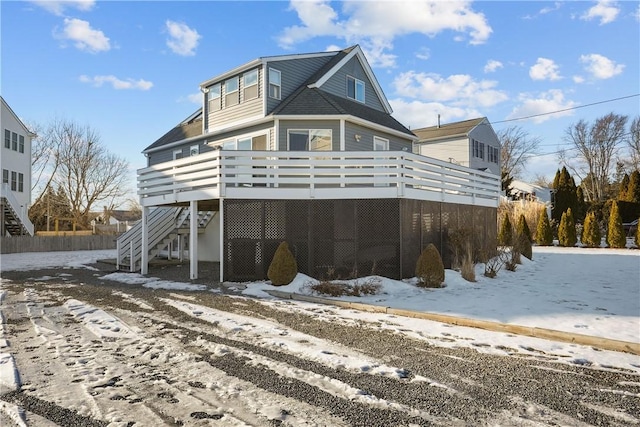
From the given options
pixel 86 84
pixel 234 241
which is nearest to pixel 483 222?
pixel 234 241

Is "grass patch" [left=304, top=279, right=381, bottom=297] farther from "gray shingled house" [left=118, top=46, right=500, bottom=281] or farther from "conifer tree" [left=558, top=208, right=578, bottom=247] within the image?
"conifer tree" [left=558, top=208, right=578, bottom=247]

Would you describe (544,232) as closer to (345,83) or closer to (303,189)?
(345,83)

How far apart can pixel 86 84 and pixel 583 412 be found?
19.8 metres

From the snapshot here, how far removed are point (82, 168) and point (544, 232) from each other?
35.6 m

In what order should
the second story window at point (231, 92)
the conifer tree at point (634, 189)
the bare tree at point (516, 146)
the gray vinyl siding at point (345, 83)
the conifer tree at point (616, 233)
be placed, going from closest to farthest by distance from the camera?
the second story window at point (231, 92) < the gray vinyl siding at point (345, 83) < the conifer tree at point (616, 233) < the conifer tree at point (634, 189) < the bare tree at point (516, 146)

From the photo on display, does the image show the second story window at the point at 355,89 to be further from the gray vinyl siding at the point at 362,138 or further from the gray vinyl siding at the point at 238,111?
the gray vinyl siding at the point at 238,111

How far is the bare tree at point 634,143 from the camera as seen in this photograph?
Result: 38.3 meters

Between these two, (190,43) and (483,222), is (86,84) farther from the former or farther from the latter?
(483,222)

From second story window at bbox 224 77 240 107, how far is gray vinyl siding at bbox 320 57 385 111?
11.0ft

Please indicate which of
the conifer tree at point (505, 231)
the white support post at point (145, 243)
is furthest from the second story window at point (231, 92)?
the conifer tree at point (505, 231)

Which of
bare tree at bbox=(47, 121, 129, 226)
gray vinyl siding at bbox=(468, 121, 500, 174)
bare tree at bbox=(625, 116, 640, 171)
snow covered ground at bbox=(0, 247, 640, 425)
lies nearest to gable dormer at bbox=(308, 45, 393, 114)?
snow covered ground at bbox=(0, 247, 640, 425)

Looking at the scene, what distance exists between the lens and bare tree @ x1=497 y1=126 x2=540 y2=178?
141 ft

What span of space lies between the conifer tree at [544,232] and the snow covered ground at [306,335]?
1121 centimetres

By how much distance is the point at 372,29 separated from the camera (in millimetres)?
12500
